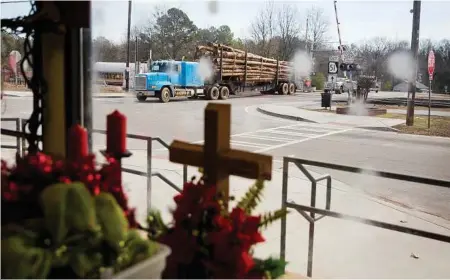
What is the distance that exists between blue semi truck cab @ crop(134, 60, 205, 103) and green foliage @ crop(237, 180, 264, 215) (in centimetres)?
1224

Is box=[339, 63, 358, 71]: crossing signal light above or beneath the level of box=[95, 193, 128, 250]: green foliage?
above

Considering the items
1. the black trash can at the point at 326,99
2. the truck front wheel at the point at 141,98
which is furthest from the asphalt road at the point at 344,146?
the truck front wheel at the point at 141,98

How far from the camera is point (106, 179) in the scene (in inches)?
37.0

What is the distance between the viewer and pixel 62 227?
78 centimetres

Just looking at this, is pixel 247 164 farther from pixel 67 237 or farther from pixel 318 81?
pixel 318 81

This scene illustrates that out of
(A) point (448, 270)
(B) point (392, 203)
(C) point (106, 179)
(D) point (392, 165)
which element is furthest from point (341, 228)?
(D) point (392, 165)

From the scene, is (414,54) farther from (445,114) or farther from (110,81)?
(110,81)

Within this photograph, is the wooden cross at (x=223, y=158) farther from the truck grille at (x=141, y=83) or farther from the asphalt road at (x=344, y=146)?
the truck grille at (x=141, y=83)

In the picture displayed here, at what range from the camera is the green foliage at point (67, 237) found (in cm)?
77

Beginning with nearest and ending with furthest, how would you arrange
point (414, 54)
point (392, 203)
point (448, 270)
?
point (448, 270) → point (392, 203) → point (414, 54)

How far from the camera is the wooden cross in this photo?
3.50 ft

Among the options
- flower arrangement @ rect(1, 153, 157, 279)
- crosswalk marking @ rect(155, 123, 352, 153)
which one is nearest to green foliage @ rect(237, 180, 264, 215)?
flower arrangement @ rect(1, 153, 157, 279)

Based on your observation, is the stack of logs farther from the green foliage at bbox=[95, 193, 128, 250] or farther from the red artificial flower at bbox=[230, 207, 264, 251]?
the green foliage at bbox=[95, 193, 128, 250]

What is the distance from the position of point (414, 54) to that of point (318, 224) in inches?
252
